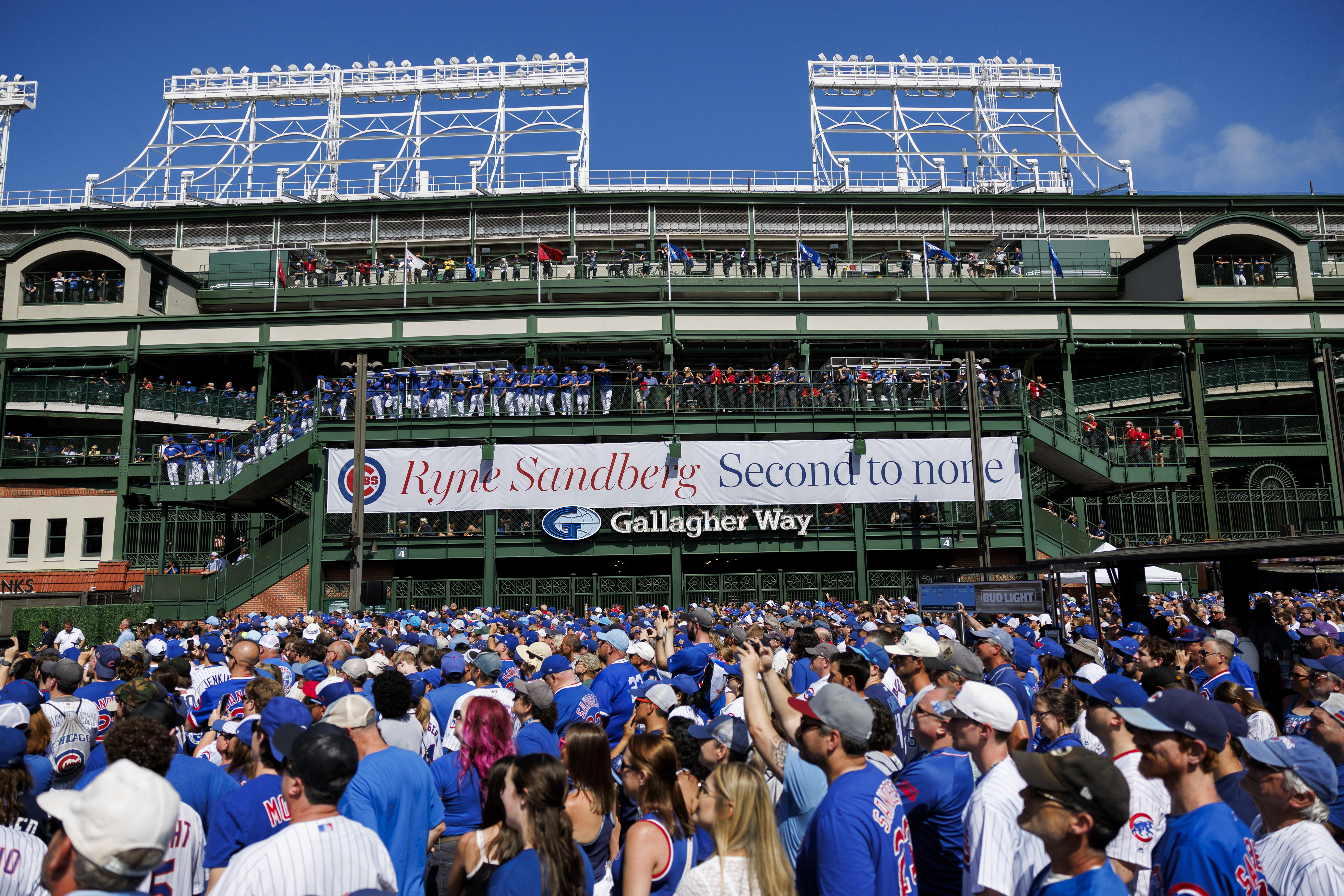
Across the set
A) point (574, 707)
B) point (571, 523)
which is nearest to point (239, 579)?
point (571, 523)

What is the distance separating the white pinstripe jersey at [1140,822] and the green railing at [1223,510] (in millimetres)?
32150

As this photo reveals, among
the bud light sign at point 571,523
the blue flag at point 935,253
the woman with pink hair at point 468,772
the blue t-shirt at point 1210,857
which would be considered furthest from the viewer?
the blue flag at point 935,253

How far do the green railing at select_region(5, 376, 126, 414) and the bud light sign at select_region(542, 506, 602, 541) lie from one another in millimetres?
18859

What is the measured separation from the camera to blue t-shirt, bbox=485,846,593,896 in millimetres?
3980

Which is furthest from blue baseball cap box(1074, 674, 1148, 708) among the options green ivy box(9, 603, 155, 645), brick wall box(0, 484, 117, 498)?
brick wall box(0, 484, 117, 498)

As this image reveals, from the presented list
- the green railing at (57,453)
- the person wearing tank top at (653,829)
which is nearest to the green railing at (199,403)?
the green railing at (57,453)

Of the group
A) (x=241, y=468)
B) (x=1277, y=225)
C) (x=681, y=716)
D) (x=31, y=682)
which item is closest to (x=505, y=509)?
(x=241, y=468)

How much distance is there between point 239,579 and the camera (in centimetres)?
2855

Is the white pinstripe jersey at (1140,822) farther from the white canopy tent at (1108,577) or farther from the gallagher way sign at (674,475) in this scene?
the gallagher way sign at (674,475)

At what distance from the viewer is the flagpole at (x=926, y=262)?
37.2 meters

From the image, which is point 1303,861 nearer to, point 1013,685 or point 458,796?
point 1013,685

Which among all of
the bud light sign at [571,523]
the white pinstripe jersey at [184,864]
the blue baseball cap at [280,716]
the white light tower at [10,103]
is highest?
the white light tower at [10,103]

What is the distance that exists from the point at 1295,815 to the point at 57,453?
131 feet

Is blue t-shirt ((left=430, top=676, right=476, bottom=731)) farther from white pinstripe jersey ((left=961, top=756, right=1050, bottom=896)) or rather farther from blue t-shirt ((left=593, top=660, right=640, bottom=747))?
white pinstripe jersey ((left=961, top=756, right=1050, bottom=896))
